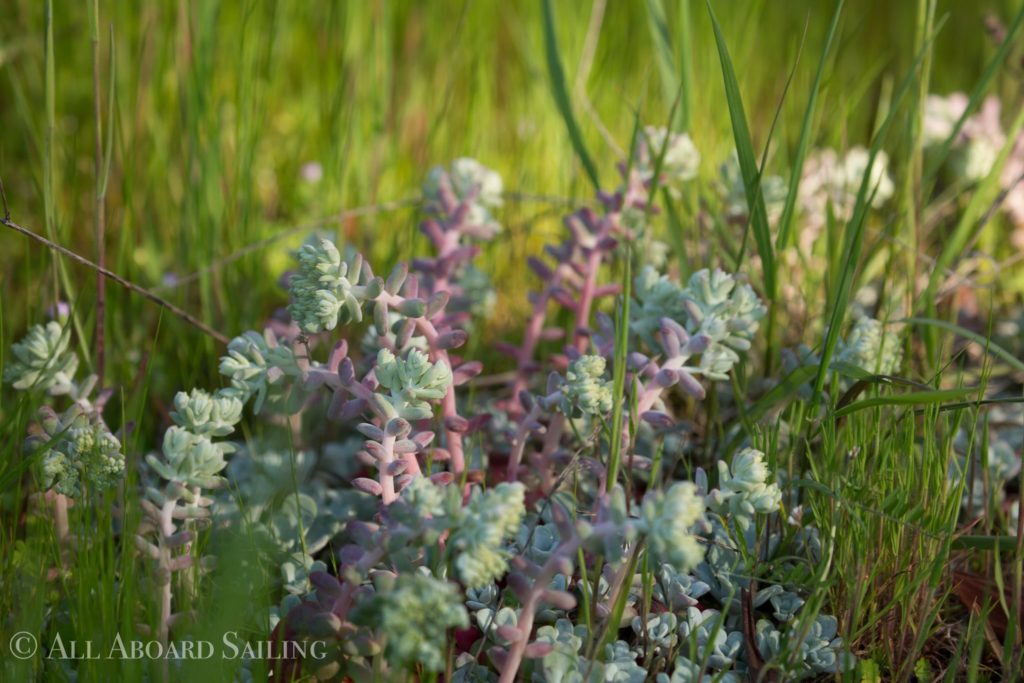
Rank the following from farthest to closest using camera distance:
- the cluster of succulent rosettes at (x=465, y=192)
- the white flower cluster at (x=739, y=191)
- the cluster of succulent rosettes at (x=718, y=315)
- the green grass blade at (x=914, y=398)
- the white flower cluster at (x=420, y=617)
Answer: the white flower cluster at (x=739, y=191) < the cluster of succulent rosettes at (x=465, y=192) < the cluster of succulent rosettes at (x=718, y=315) < the green grass blade at (x=914, y=398) < the white flower cluster at (x=420, y=617)

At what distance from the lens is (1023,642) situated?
3.68 feet

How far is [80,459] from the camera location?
3.60 ft

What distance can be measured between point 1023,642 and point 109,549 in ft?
3.48

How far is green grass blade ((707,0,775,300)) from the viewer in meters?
1.25

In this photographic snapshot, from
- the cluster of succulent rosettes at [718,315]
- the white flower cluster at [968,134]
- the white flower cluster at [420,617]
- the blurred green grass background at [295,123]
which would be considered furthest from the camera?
the white flower cluster at [968,134]

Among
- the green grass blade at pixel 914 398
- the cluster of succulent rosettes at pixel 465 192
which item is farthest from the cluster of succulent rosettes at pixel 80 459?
the green grass blade at pixel 914 398

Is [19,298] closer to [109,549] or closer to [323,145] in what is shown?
[323,145]

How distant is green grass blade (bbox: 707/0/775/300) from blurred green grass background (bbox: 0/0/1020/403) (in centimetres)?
29

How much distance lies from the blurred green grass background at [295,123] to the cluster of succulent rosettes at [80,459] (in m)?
0.29

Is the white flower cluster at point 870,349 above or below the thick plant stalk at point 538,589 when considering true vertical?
above

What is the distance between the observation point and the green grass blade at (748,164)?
125cm

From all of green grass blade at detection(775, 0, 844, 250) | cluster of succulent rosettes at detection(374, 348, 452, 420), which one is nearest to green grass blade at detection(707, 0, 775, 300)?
green grass blade at detection(775, 0, 844, 250)

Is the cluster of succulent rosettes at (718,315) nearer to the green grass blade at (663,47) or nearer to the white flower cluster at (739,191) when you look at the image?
the white flower cluster at (739,191)

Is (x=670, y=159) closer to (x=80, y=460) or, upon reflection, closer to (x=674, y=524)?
(x=674, y=524)
